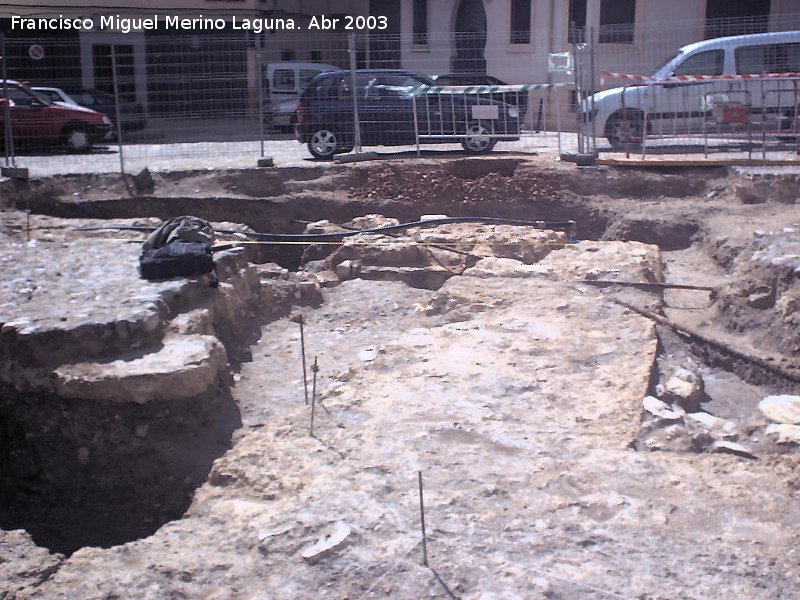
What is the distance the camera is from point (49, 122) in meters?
15.7

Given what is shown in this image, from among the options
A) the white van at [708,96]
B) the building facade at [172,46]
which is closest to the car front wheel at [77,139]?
the building facade at [172,46]

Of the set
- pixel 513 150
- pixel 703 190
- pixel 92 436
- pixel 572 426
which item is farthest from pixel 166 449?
pixel 513 150

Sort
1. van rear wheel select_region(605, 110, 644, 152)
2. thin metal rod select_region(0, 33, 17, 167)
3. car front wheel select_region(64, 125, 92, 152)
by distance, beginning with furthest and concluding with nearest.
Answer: car front wheel select_region(64, 125, 92, 152) → van rear wheel select_region(605, 110, 644, 152) → thin metal rod select_region(0, 33, 17, 167)

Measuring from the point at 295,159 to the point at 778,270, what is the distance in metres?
8.01

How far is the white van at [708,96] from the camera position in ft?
40.4

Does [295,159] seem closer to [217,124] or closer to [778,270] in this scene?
[217,124]

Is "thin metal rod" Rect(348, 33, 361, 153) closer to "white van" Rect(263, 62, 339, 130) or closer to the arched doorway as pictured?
"white van" Rect(263, 62, 339, 130)

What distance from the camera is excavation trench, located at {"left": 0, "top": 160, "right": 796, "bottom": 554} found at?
4.98 m

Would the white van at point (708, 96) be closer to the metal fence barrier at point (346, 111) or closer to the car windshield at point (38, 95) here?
the metal fence barrier at point (346, 111)

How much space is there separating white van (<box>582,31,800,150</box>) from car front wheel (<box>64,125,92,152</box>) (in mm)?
8666

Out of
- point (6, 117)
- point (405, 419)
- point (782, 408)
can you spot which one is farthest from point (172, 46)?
point (782, 408)

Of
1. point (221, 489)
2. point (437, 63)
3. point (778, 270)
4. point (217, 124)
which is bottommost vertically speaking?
point (221, 489)

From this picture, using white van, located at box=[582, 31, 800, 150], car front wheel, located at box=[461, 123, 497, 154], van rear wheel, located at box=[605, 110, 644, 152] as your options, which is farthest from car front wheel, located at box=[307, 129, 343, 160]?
van rear wheel, located at box=[605, 110, 644, 152]

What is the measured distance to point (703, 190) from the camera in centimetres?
1112
